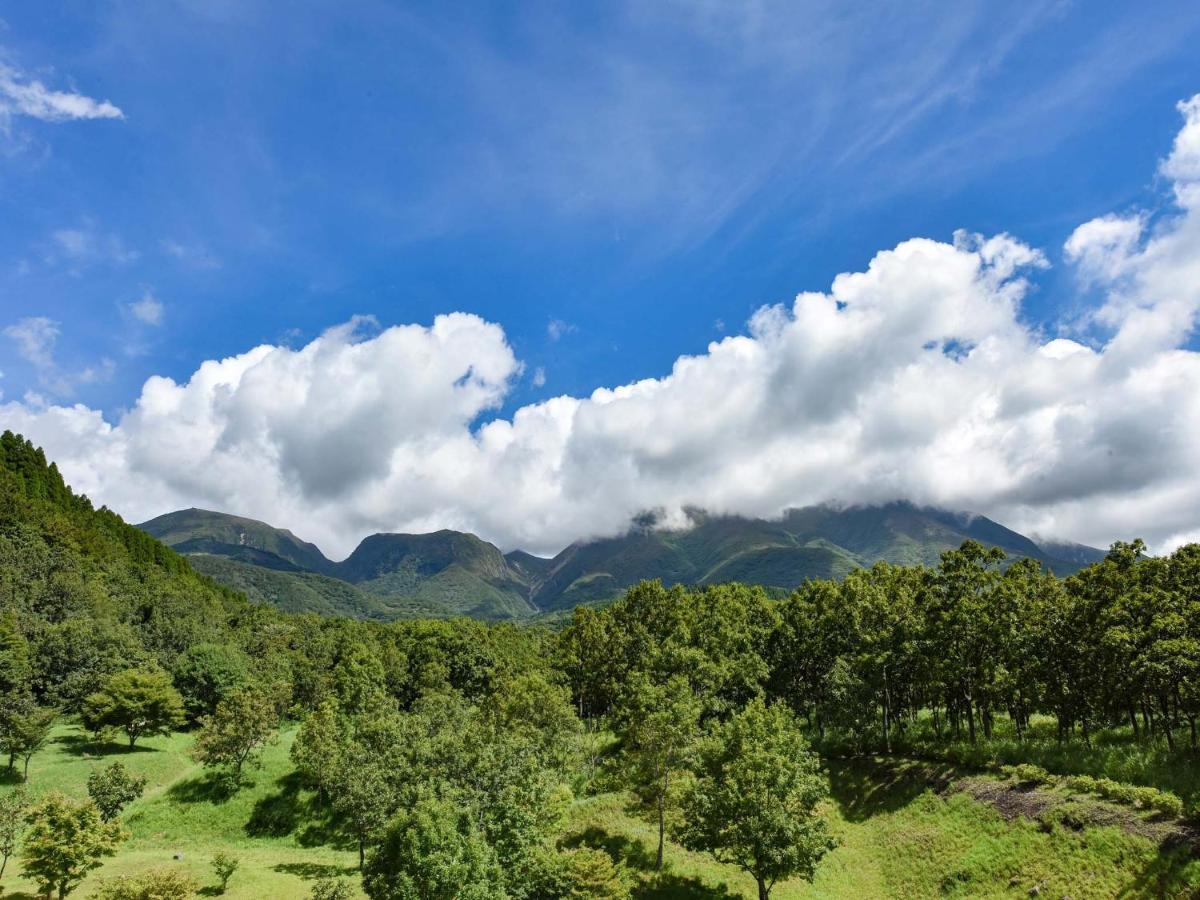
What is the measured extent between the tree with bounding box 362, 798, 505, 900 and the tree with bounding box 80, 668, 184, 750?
219ft

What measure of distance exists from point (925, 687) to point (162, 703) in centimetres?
9645

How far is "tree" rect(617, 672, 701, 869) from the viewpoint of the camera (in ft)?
168

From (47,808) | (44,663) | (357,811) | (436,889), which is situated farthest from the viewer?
(44,663)

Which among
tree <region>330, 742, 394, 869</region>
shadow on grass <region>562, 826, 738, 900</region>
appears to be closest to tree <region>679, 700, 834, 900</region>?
shadow on grass <region>562, 826, 738, 900</region>

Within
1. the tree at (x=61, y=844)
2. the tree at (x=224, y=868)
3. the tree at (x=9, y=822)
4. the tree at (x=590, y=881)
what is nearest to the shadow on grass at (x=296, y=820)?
the tree at (x=224, y=868)

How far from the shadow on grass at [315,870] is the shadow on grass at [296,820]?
1223 cm

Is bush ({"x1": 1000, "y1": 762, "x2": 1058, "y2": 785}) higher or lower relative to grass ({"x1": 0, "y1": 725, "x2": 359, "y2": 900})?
higher

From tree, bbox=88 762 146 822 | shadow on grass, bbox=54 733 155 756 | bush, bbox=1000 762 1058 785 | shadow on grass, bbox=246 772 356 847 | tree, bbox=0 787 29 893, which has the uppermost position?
bush, bbox=1000 762 1058 785

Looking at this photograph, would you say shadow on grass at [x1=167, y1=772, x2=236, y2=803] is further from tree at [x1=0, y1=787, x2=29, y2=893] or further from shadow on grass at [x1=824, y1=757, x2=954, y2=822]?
shadow on grass at [x1=824, y1=757, x2=954, y2=822]

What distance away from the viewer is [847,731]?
218 ft

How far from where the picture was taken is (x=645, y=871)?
47.9m

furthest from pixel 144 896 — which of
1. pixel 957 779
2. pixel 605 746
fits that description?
pixel 957 779

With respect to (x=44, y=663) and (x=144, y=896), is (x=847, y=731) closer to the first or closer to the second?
(x=144, y=896)

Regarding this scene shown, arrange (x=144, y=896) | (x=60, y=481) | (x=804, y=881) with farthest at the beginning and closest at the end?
(x=60, y=481) < (x=804, y=881) < (x=144, y=896)
